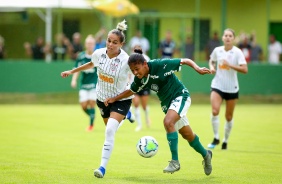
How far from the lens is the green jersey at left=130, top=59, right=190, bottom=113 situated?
37.7ft

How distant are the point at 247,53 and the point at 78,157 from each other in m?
20.0

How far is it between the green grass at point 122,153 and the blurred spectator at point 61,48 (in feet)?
22.8

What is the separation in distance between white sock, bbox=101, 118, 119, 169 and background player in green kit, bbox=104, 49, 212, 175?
1.50ft

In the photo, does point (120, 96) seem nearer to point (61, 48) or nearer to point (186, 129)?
point (186, 129)

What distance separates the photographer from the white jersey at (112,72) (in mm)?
12078

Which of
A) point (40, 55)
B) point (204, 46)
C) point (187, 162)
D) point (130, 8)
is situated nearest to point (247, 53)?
point (204, 46)

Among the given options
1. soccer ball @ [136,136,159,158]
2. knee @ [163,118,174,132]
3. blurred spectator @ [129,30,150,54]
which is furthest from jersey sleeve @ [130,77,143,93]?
blurred spectator @ [129,30,150,54]

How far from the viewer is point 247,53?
3347 cm

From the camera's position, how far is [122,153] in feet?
50.3

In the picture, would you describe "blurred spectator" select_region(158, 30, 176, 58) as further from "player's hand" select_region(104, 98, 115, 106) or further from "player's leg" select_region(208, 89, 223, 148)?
"player's hand" select_region(104, 98, 115, 106)

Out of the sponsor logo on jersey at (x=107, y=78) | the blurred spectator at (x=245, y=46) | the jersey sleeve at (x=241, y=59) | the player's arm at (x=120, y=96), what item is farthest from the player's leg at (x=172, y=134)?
the blurred spectator at (x=245, y=46)

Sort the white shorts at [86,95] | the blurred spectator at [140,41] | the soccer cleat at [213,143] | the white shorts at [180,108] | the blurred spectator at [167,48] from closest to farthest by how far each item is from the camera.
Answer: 1. the white shorts at [180,108]
2. the soccer cleat at [213,143]
3. the white shorts at [86,95]
4. the blurred spectator at [167,48]
5. the blurred spectator at [140,41]

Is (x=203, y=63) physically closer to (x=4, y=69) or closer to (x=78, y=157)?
(x=4, y=69)

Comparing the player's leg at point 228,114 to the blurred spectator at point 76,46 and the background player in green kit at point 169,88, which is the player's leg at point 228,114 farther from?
the blurred spectator at point 76,46
